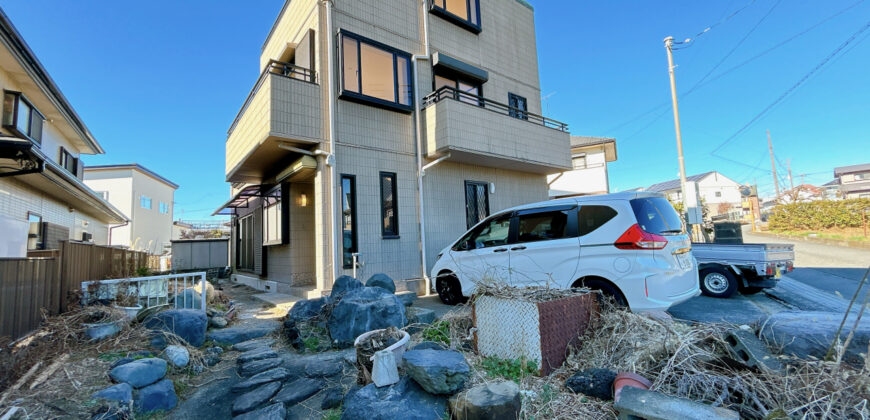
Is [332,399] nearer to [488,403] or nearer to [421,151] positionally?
[488,403]

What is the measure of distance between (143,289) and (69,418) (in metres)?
2.86

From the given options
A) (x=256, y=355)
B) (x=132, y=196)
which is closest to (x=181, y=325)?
(x=256, y=355)

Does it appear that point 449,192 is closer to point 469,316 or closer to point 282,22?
point 469,316

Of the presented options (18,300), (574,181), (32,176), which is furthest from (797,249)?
(32,176)

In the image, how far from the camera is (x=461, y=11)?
31.7 ft

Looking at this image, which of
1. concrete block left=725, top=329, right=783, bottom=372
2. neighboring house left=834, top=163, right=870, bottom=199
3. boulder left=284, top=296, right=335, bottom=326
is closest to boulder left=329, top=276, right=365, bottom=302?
boulder left=284, top=296, right=335, bottom=326

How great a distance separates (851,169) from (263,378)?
2164 inches

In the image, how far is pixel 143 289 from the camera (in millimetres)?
4918

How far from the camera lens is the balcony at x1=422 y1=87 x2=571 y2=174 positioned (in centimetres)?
781

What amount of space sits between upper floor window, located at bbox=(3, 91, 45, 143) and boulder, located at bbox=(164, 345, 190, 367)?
7.63 metres

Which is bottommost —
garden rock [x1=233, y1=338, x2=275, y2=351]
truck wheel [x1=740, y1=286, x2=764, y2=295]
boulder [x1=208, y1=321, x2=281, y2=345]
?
truck wheel [x1=740, y1=286, x2=764, y2=295]

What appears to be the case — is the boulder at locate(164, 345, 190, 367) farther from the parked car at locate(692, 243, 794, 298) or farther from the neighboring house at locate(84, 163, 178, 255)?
the neighboring house at locate(84, 163, 178, 255)

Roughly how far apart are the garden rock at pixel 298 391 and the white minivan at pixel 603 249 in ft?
5.54

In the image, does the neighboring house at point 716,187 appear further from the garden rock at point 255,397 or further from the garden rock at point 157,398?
the garden rock at point 157,398
